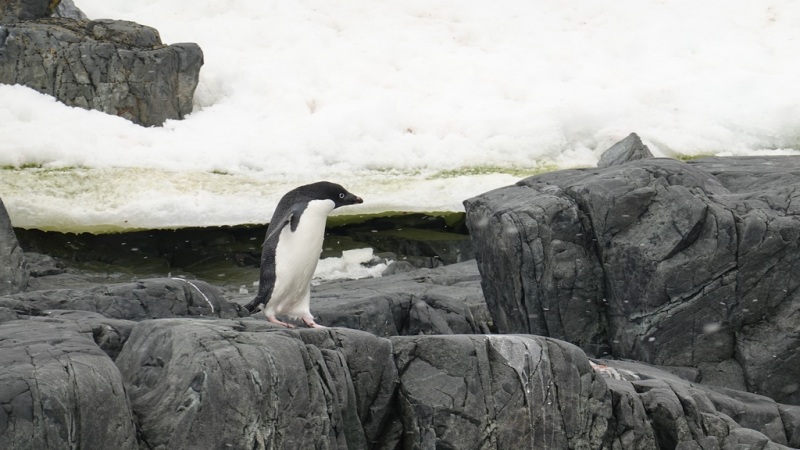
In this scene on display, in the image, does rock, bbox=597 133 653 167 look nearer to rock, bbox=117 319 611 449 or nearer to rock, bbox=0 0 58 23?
rock, bbox=117 319 611 449

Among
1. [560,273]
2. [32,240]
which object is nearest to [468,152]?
[560,273]

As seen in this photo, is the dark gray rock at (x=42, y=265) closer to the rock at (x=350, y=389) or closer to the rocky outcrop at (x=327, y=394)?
the rocky outcrop at (x=327, y=394)

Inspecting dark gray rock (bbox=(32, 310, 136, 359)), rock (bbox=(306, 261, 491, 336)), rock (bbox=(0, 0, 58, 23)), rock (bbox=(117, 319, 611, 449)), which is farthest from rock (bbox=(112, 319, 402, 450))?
rock (bbox=(0, 0, 58, 23))

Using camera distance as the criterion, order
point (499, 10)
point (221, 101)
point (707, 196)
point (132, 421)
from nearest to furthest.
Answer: point (132, 421)
point (707, 196)
point (221, 101)
point (499, 10)

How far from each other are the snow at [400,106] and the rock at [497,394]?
5.72m

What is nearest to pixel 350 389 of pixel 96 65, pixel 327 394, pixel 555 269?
pixel 327 394

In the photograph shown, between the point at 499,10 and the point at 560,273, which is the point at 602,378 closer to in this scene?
the point at 560,273

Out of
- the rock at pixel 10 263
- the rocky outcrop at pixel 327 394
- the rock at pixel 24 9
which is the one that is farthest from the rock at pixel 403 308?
the rock at pixel 24 9

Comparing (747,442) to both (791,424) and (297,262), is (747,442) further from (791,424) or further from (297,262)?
(297,262)

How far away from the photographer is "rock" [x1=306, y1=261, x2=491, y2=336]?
7.79m

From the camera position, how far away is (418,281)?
396 inches

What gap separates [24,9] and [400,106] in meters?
5.96

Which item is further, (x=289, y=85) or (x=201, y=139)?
(x=289, y=85)

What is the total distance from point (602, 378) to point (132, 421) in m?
2.99
